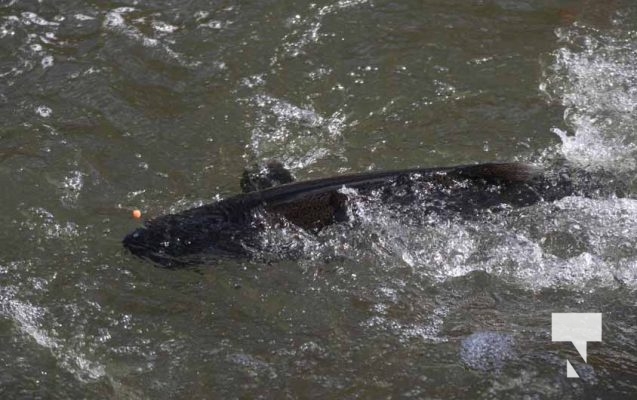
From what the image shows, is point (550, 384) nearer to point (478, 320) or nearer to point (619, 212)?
point (478, 320)

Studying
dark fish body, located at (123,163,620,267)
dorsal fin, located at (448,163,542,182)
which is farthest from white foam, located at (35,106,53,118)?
dorsal fin, located at (448,163,542,182)

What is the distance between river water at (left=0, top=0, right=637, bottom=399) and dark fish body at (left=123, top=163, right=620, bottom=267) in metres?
0.14

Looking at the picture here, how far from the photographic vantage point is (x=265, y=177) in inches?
213

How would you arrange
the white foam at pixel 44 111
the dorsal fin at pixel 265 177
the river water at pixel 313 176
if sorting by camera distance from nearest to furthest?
the river water at pixel 313 176, the dorsal fin at pixel 265 177, the white foam at pixel 44 111

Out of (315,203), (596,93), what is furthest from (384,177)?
(596,93)

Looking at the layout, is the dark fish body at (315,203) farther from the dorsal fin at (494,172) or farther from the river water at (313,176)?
the river water at (313,176)

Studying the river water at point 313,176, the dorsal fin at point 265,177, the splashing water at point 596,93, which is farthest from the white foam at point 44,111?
the splashing water at point 596,93

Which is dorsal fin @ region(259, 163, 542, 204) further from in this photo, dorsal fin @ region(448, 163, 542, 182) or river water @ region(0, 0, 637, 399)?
river water @ region(0, 0, 637, 399)

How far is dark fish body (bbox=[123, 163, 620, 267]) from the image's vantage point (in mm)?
4770

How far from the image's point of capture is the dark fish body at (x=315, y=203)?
4770 mm

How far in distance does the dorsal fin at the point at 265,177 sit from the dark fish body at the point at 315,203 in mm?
467

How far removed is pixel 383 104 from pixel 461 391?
2.48 m

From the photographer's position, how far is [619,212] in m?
5.19

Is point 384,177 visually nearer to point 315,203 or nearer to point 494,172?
point 315,203
